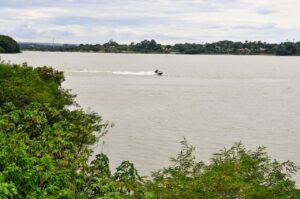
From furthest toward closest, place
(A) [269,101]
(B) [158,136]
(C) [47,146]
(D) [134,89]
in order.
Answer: (D) [134,89] → (A) [269,101] → (B) [158,136] → (C) [47,146]

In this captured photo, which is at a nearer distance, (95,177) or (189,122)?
(95,177)

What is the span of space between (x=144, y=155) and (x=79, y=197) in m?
22.4

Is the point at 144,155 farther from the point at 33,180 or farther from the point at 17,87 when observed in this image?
the point at 33,180

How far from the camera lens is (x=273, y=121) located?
1986 inches

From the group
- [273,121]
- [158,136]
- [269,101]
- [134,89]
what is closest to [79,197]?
[158,136]

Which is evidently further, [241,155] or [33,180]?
[241,155]

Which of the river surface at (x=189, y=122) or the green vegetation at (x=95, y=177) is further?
the river surface at (x=189, y=122)

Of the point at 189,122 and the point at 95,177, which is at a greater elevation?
the point at 95,177

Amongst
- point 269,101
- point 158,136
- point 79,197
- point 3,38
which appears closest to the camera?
point 79,197

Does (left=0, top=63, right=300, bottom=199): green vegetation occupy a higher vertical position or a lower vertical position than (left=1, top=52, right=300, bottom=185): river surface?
higher

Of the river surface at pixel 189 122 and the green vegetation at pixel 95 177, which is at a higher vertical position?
the green vegetation at pixel 95 177

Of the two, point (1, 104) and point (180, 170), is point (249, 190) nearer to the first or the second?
point (180, 170)

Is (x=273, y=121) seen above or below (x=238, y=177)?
below

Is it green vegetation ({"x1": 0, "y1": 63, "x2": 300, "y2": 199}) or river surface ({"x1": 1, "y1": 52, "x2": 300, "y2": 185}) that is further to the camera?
river surface ({"x1": 1, "y1": 52, "x2": 300, "y2": 185})
